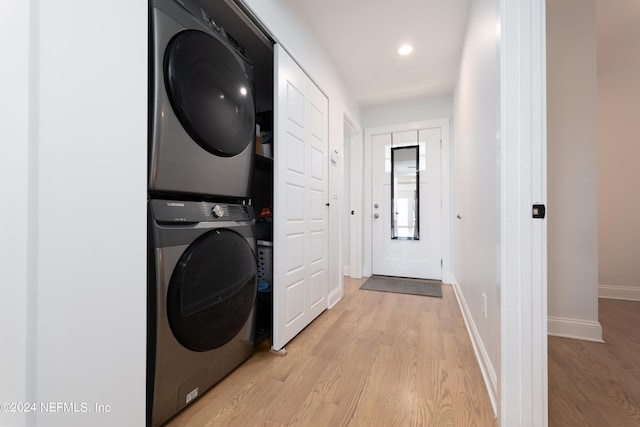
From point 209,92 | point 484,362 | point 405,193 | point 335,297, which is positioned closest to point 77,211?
point 209,92

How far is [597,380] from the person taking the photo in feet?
4.32

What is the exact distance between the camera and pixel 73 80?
26.5 inches

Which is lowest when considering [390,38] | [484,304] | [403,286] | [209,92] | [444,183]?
[403,286]

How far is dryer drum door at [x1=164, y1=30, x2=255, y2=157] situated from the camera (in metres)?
0.99

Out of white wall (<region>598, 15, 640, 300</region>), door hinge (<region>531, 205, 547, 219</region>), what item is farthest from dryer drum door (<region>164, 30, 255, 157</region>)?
white wall (<region>598, 15, 640, 300</region>)

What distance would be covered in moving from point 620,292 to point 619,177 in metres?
1.21

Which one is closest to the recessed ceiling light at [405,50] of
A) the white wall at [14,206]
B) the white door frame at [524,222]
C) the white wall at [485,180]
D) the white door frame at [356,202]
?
the white wall at [485,180]

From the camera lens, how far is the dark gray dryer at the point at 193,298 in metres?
0.92

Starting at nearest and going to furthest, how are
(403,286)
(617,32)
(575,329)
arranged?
1. (575,329)
2. (617,32)
3. (403,286)

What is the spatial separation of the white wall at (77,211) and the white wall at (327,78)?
93cm

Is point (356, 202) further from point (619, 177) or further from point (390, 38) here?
point (619, 177)

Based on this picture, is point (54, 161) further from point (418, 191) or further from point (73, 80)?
point (418, 191)

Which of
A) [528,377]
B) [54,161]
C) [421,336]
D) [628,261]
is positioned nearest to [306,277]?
[421,336]

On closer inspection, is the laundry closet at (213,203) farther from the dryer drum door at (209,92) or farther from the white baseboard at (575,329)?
the white baseboard at (575,329)
